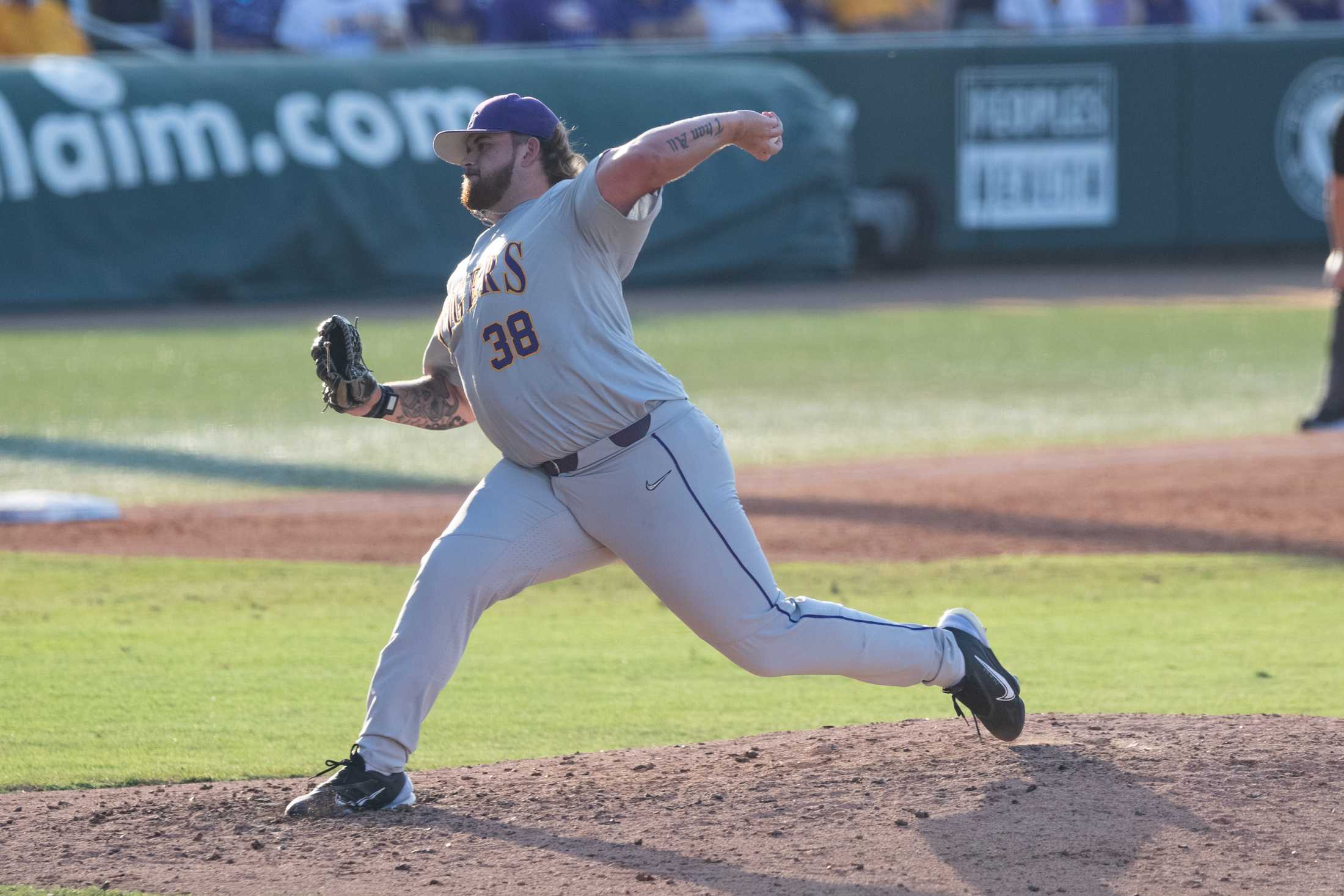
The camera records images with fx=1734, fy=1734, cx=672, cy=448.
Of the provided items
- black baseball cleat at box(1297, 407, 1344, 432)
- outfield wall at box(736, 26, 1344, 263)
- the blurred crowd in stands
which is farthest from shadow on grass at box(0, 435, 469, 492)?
outfield wall at box(736, 26, 1344, 263)

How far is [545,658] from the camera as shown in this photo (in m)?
5.95

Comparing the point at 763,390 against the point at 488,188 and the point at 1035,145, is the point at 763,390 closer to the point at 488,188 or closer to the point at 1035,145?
the point at 1035,145

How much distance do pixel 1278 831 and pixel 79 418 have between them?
9.38 meters

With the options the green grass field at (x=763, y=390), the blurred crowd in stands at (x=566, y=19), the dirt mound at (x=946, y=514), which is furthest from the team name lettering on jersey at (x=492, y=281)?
the blurred crowd in stands at (x=566, y=19)

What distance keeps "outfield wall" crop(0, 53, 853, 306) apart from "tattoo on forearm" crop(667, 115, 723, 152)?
1312 cm

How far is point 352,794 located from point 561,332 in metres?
1.16

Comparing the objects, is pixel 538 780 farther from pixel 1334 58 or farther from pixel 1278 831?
pixel 1334 58

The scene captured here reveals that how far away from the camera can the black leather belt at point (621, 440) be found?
4.00 m

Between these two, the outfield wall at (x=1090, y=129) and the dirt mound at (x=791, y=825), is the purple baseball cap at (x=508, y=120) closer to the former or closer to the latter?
the dirt mound at (x=791, y=825)

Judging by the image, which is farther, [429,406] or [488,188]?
[429,406]

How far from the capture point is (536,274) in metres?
3.99

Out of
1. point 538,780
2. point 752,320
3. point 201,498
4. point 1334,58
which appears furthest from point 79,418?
point 1334,58

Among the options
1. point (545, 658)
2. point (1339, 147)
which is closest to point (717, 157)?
point (1339, 147)

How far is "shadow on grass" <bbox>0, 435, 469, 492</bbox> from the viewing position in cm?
970
